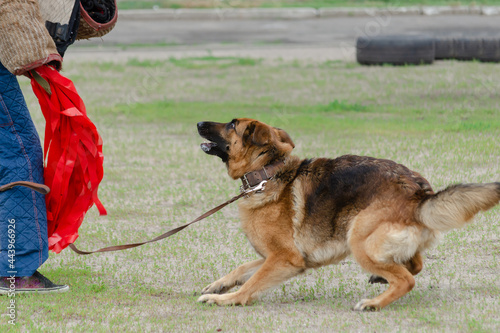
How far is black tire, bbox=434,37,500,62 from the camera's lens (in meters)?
12.8

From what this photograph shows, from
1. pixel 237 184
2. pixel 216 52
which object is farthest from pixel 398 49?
pixel 237 184

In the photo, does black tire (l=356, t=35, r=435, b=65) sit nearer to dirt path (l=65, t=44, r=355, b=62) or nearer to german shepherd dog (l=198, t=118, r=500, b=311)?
dirt path (l=65, t=44, r=355, b=62)

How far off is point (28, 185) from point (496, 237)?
3.55 meters

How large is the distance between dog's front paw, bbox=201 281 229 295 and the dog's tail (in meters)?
1.42

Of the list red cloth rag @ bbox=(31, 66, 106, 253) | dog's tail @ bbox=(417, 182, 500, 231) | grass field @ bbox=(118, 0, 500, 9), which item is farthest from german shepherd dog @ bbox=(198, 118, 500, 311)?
grass field @ bbox=(118, 0, 500, 9)

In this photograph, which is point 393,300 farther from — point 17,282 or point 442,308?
point 17,282

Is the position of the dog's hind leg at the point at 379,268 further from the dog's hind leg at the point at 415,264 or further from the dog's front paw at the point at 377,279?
the dog's front paw at the point at 377,279

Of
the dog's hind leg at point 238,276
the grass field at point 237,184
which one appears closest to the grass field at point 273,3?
the grass field at point 237,184

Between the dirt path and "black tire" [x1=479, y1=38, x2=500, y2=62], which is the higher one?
"black tire" [x1=479, y1=38, x2=500, y2=62]

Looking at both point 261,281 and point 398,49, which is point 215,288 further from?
point 398,49

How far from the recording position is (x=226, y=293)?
462 cm

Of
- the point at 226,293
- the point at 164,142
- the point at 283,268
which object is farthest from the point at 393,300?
the point at 164,142

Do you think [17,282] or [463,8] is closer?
[17,282]

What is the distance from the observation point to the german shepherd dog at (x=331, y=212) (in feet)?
13.5
